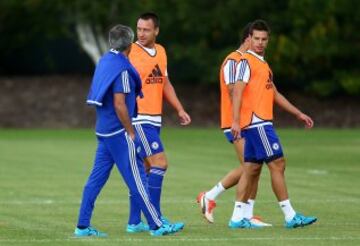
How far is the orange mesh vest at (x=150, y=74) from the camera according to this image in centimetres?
1466

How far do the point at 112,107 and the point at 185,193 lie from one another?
21.4 ft

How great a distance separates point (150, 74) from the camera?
14750 millimetres

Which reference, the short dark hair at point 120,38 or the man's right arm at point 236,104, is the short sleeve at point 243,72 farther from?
the short dark hair at point 120,38

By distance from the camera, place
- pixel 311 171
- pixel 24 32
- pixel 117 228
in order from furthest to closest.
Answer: pixel 24 32 < pixel 311 171 < pixel 117 228

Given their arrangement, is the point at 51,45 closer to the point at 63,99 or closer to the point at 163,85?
the point at 63,99

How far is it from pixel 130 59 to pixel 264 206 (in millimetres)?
3658

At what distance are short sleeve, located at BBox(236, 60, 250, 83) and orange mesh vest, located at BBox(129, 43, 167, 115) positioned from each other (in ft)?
2.83

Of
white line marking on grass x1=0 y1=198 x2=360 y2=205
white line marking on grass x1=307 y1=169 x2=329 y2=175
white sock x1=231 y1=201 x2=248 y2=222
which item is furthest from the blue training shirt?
white line marking on grass x1=307 y1=169 x2=329 y2=175

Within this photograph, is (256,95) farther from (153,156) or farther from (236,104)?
(153,156)

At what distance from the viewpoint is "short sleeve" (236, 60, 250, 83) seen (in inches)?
575

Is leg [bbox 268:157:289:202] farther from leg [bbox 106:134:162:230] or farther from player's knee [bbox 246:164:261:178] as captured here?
leg [bbox 106:134:162:230]

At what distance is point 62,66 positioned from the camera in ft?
179

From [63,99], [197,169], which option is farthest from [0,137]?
[197,169]

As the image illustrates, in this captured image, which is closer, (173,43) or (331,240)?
(331,240)
